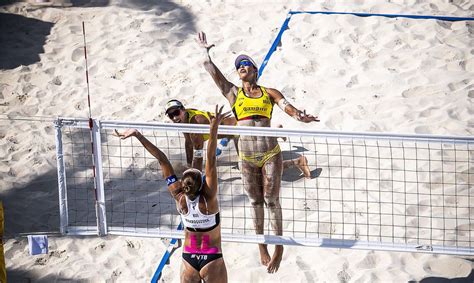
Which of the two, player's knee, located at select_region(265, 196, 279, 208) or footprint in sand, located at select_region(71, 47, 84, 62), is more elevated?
footprint in sand, located at select_region(71, 47, 84, 62)

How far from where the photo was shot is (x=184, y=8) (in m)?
11.7

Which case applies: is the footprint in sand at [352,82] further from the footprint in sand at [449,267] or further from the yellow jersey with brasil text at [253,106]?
the footprint in sand at [449,267]

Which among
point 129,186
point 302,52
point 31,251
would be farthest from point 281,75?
point 31,251

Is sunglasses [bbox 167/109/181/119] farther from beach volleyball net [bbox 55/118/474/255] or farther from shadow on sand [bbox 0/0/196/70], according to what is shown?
shadow on sand [bbox 0/0/196/70]

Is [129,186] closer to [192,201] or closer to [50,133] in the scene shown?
[50,133]

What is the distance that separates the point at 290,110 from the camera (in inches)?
277

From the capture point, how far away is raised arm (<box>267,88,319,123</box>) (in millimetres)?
6805

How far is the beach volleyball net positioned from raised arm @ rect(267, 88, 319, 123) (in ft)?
0.94

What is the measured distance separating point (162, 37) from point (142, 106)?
1570 mm

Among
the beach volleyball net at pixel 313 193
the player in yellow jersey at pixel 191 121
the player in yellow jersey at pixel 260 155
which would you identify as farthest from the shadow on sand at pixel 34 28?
the player in yellow jersey at pixel 260 155

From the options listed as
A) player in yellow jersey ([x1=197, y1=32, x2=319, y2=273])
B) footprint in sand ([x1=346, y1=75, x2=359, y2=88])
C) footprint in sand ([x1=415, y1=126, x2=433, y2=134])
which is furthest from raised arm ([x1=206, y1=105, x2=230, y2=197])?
footprint in sand ([x1=346, y1=75, x2=359, y2=88])

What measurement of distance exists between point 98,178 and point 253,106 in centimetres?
148

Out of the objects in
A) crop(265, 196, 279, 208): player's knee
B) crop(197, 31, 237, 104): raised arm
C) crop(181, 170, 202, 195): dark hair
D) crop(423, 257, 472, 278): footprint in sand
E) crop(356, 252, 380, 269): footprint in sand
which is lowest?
crop(423, 257, 472, 278): footprint in sand

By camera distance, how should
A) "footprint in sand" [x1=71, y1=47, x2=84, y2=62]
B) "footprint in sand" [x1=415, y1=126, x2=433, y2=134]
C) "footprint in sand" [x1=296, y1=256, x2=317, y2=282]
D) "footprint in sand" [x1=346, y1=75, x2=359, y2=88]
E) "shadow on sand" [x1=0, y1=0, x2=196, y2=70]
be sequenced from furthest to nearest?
"shadow on sand" [x1=0, y1=0, x2=196, y2=70], "footprint in sand" [x1=71, y1=47, x2=84, y2=62], "footprint in sand" [x1=346, y1=75, x2=359, y2=88], "footprint in sand" [x1=415, y1=126, x2=433, y2=134], "footprint in sand" [x1=296, y1=256, x2=317, y2=282]
